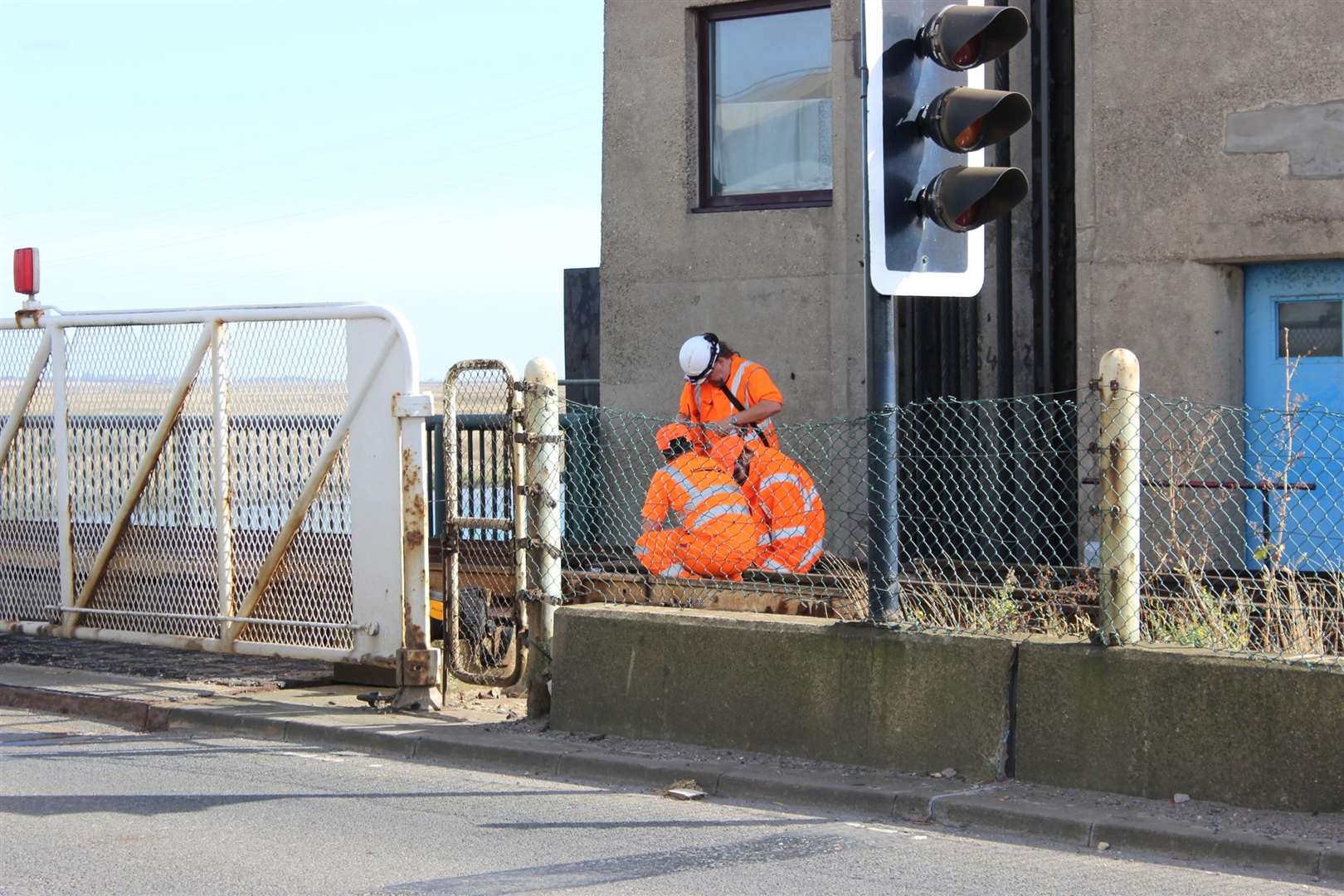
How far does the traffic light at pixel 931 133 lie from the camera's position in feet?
23.3

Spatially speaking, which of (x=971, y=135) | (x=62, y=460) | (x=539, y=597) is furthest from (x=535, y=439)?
(x=62, y=460)

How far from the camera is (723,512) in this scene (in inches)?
385

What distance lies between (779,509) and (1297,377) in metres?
3.44

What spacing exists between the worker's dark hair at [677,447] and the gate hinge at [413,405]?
1.53 metres

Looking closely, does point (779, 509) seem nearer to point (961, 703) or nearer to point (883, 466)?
point (883, 466)

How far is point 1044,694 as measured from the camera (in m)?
6.91

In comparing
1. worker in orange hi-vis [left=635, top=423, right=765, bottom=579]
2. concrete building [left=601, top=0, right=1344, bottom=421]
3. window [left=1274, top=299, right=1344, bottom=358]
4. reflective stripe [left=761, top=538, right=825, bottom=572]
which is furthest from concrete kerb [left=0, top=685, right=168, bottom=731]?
window [left=1274, top=299, right=1344, bottom=358]

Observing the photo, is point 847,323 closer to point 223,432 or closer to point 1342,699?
point 223,432

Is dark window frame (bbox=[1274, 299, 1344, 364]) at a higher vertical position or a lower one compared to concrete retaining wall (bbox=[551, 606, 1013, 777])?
higher

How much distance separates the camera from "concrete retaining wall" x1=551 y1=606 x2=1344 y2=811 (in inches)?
252

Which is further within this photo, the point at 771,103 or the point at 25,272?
the point at 771,103

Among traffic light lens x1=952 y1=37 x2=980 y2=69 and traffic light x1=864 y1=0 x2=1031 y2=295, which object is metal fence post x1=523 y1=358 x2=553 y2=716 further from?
traffic light lens x1=952 y1=37 x2=980 y2=69

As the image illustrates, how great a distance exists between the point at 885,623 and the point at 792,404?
17.4 ft

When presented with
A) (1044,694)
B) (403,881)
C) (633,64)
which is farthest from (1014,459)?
(403,881)
